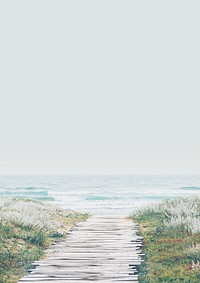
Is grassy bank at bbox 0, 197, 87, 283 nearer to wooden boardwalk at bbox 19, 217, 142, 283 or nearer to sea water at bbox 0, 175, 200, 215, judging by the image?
wooden boardwalk at bbox 19, 217, 142, 283

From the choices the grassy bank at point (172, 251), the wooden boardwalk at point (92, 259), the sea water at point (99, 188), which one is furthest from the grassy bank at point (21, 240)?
the sea water at point (99, 188)

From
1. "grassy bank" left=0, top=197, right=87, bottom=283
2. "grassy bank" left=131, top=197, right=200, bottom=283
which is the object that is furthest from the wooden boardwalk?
"grassy bank" left=0, top=197, right=87, bottom=283

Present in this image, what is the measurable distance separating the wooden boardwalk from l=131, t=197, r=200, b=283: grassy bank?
0.33 meters

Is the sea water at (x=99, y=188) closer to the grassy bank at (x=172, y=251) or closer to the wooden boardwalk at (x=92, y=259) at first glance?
the grassy bank at (x=172, y=251)

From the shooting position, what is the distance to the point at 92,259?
429 inches

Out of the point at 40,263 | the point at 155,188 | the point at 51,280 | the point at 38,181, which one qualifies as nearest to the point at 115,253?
the point at 40,263

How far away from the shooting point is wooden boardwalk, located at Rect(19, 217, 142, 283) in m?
9.14

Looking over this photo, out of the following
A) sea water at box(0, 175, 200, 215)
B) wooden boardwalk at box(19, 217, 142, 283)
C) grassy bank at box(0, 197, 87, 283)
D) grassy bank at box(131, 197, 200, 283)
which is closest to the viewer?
wooden boardwalk at box(19, 217, 142, 283)

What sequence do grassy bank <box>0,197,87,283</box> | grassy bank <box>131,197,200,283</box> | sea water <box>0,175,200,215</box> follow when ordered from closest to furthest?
grassy bank <box>131,197,200,283</box>, grassy bank <box>0,197,87,283</box>, sea water <box>0,175,200,215</box>

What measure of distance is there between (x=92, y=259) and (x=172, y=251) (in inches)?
98.7

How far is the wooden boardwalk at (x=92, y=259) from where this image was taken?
9141 millimetres

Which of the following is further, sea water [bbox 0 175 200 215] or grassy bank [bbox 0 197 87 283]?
sea water [bbox 0 175 200 215]

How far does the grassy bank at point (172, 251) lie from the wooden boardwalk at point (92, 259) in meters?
0.33

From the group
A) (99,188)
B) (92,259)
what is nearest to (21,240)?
(92,259)
